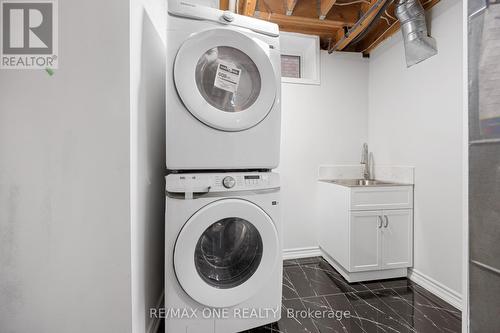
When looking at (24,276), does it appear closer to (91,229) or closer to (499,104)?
(91,229)

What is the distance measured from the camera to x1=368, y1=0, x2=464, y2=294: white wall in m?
1.65

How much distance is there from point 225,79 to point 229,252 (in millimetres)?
1022

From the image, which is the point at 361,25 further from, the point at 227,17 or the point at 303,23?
the point at 227,17

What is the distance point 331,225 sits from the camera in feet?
7.16

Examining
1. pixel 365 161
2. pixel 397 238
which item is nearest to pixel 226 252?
pixel 397 238

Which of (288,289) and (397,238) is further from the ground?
(397,238)

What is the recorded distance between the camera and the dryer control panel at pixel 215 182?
117 centimetres

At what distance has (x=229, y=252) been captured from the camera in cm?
A: 139

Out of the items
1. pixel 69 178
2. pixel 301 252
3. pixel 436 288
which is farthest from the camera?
pixel 301 252

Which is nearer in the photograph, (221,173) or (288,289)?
(221,173)

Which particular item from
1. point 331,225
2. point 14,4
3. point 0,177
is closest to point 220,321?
point 0,177

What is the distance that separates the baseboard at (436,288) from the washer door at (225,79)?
1848 mm

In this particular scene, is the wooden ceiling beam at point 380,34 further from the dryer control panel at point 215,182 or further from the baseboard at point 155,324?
the baseboard at point 155,324

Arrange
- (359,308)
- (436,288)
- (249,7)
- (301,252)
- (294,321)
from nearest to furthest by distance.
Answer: (294,321), (359,308), (436,288), (249,7), (301,252)
